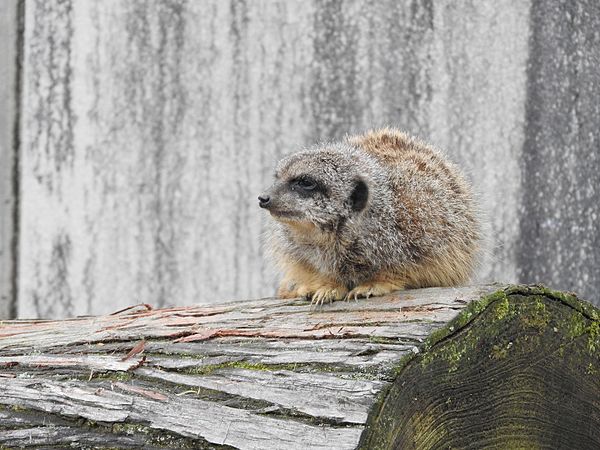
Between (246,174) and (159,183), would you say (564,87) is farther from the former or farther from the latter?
A: (159,183)

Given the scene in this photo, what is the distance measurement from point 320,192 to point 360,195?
0.55 feet

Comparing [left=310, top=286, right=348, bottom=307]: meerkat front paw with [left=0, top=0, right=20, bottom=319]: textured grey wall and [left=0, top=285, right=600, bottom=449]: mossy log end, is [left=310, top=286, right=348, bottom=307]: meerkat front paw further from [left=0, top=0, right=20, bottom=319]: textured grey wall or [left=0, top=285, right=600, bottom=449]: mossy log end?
[left=0, top=0, right=20, bottom=319]: textured grey wall

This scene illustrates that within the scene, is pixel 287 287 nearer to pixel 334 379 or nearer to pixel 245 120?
pixel 334 379

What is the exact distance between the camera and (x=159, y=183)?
5.72 m

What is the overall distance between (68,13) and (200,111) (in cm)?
100

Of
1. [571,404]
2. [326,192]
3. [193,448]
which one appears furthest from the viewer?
[326,192]

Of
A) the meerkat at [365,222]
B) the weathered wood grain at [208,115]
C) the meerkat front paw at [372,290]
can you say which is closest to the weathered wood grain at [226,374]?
the meerkat front paw at [372,290]

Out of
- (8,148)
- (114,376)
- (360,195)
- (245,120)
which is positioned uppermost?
(245,120)

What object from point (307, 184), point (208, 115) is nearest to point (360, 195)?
point (307, 184)

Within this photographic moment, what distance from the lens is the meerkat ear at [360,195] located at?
3.91 meters

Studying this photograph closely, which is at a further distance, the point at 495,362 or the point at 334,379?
the point at 495,362

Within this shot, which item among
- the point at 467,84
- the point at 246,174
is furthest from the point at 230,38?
the point at 467,84

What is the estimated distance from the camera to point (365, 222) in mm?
3959

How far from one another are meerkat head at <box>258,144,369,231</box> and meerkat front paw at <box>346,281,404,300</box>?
0.30 meters
